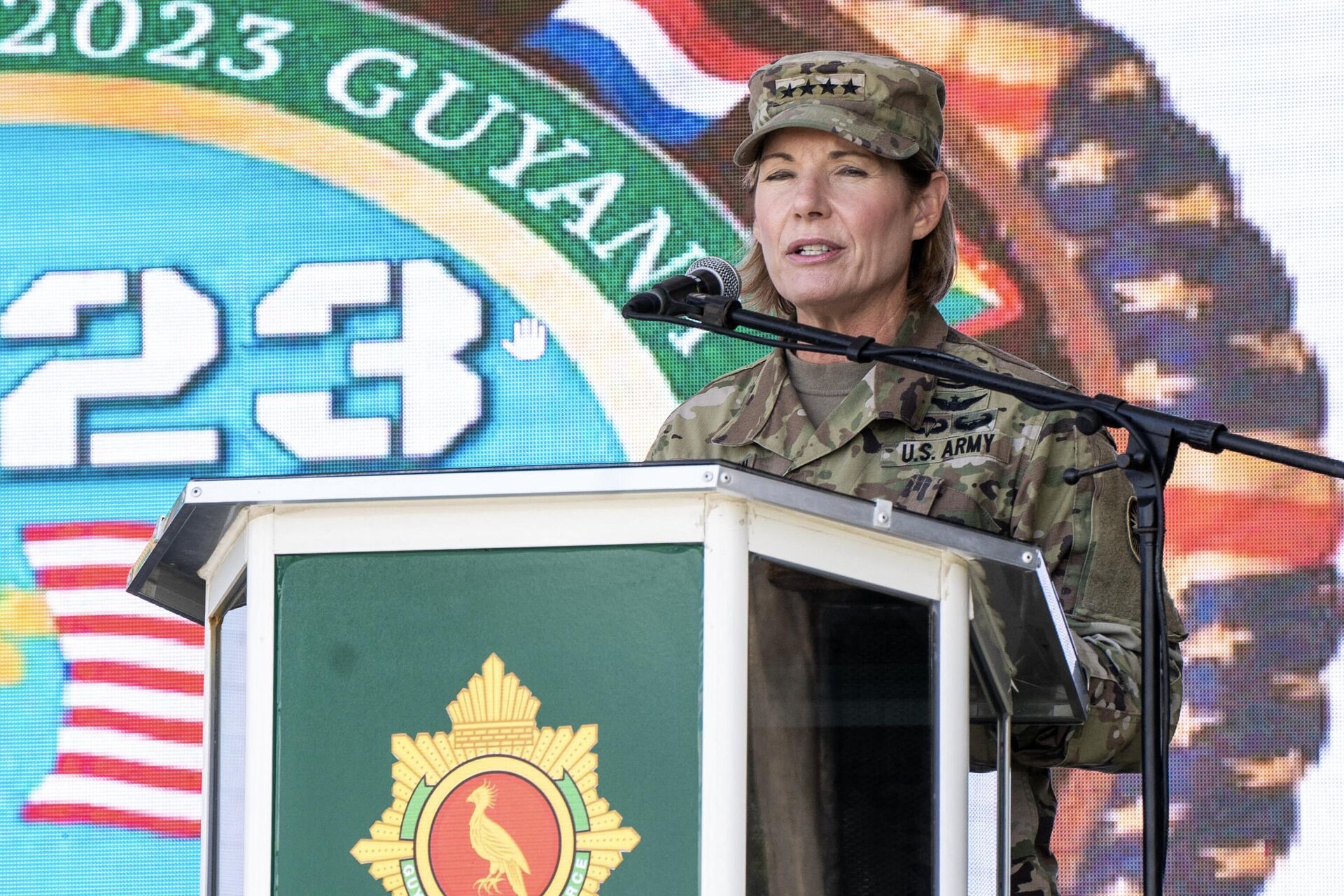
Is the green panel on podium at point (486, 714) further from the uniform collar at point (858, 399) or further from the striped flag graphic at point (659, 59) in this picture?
the striped flag graphic at point (659, 59)

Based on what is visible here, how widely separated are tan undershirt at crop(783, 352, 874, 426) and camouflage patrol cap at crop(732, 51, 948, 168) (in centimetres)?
22

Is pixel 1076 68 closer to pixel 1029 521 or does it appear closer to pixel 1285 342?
pixel 1285 342

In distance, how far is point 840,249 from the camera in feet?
6.38

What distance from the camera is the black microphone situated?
5.15 feet

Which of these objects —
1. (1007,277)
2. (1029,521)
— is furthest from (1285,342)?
(1029,521)

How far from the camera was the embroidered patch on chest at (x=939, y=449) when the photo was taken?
1.83 meters

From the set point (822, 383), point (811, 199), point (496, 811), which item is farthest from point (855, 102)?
point (496, 811)

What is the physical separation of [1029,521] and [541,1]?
1967 mm

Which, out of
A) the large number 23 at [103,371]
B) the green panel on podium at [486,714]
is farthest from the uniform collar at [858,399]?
the large number 23 at [103,371]

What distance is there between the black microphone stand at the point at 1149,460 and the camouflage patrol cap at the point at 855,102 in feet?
1.54

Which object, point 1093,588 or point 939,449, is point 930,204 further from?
point 1093,588

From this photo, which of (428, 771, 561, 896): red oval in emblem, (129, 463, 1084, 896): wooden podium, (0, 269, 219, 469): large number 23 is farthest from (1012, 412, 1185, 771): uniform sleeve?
(0, 269, 219, 469): large number 23

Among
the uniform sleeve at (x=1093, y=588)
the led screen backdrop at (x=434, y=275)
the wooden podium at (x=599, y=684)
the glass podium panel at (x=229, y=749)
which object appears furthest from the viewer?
the led screen backdrop at (x=434, y=275)

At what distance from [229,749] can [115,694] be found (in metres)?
2.08
